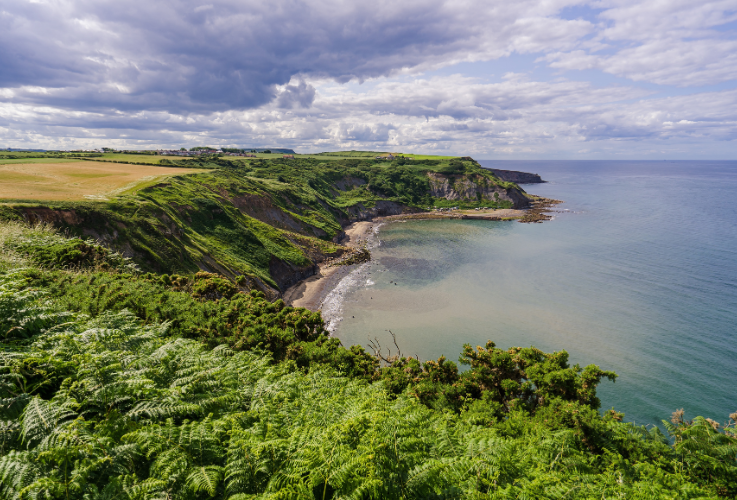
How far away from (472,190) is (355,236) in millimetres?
89000

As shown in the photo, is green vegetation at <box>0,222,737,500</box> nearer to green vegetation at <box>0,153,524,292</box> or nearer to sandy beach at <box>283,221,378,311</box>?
green vegetation at <box>0,153,524,292</box>

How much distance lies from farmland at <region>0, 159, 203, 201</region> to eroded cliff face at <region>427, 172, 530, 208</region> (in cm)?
13420

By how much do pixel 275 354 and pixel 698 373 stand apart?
48249 millimetres

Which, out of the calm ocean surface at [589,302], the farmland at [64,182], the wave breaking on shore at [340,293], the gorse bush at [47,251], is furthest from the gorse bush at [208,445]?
the farmland at [64,182]

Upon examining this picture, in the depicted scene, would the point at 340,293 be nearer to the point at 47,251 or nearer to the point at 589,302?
the point at 47,251

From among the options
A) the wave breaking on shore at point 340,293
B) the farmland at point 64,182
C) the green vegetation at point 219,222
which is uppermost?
the farmland at point 64,182

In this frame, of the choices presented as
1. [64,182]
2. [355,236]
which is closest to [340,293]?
[355,236]

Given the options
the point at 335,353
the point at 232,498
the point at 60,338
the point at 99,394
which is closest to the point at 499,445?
the point at 232,498

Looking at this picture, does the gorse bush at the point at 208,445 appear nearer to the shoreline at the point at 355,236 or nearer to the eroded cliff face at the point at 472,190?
the shoreline at the point at 355,236

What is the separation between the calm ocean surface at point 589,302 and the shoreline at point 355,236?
3780 mm

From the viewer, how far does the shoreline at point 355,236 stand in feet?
194

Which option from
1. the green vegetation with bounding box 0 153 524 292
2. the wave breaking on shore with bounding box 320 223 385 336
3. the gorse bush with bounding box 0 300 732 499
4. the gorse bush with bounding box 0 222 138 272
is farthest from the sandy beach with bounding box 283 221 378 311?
the gorse bush with bounding box 0 300 732 499

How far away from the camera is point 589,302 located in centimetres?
5553

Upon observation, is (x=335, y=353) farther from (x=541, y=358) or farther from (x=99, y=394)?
(x=99, y=394)
